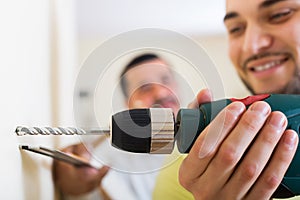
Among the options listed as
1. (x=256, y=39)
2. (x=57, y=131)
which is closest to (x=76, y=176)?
(x=57, y=131)

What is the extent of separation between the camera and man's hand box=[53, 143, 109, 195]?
46 centimetres

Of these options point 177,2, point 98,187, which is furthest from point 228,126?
point 177,2

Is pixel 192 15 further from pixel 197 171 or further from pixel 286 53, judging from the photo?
pixel 197 171

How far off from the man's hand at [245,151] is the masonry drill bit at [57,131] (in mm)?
73

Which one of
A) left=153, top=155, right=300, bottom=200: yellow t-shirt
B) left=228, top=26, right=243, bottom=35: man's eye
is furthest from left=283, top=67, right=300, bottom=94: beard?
left=153, top=155, right=300, bottom=200: yellow t-shirt

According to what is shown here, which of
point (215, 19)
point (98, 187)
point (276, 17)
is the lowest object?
point (98, 187)

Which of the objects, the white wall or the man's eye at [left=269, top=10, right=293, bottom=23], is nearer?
the white wall

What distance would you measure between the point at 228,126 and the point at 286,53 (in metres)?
0.35

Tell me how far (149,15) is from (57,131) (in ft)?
4.55

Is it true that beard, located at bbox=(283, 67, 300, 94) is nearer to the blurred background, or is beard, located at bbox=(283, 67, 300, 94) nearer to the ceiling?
the blurred background

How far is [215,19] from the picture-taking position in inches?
67.3

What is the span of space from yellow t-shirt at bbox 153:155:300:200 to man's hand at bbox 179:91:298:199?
19cm

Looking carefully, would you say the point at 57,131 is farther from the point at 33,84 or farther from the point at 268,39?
the point at 268,39

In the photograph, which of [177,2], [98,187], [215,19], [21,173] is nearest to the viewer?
[21,173]
